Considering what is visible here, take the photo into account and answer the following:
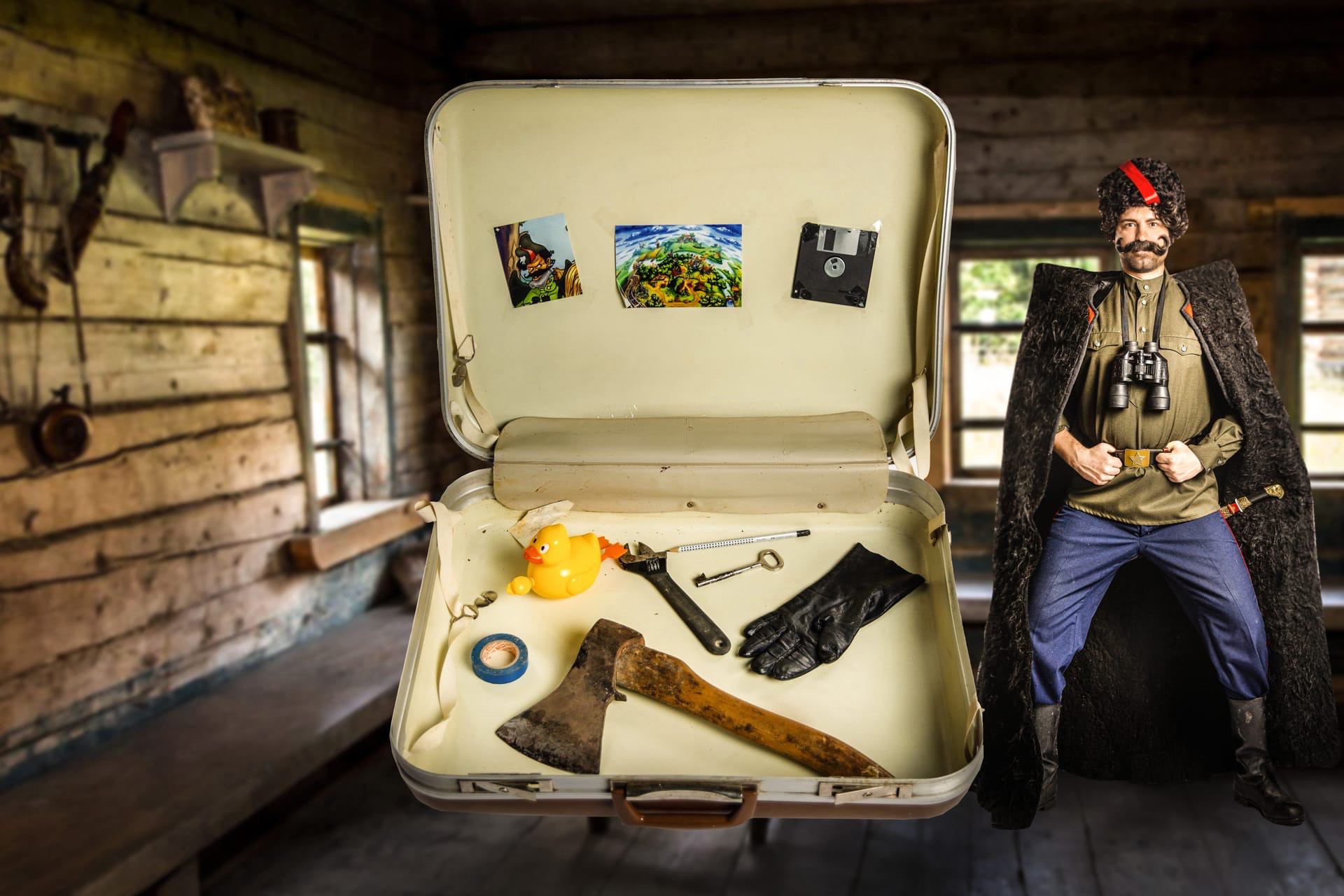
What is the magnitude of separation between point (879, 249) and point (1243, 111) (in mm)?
2257

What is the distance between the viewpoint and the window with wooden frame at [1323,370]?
2500mm

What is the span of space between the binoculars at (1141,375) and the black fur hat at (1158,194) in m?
0.15

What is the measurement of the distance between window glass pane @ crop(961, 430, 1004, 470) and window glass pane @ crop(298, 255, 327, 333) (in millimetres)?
2411

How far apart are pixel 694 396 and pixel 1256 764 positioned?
97 cm

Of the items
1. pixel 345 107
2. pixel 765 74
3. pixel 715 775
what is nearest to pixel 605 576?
pixel 715 775

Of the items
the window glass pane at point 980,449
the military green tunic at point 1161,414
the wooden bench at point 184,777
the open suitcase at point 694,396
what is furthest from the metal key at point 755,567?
the window glass pane at point 980,449

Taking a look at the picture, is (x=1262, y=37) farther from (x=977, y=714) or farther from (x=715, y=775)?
(x=715, y=775)

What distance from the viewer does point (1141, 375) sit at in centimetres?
124

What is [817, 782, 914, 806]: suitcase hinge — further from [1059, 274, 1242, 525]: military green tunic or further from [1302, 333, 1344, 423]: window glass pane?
[1302, 333, 1344, 423]: window glass pane

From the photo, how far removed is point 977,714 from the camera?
46.8 inches

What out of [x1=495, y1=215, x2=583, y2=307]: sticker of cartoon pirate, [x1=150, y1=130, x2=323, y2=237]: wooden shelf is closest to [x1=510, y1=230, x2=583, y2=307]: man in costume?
[x1=495, y1=215, x2=583, y2=307]: sticker of cartoon pirate

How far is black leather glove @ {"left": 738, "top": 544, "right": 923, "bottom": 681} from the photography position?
1.40m

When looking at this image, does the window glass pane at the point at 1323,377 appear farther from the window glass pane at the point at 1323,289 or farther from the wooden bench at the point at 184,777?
the wooden bench at the point at 184,777

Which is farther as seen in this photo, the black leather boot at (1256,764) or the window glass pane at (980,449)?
the window glass pane at (980,449)
